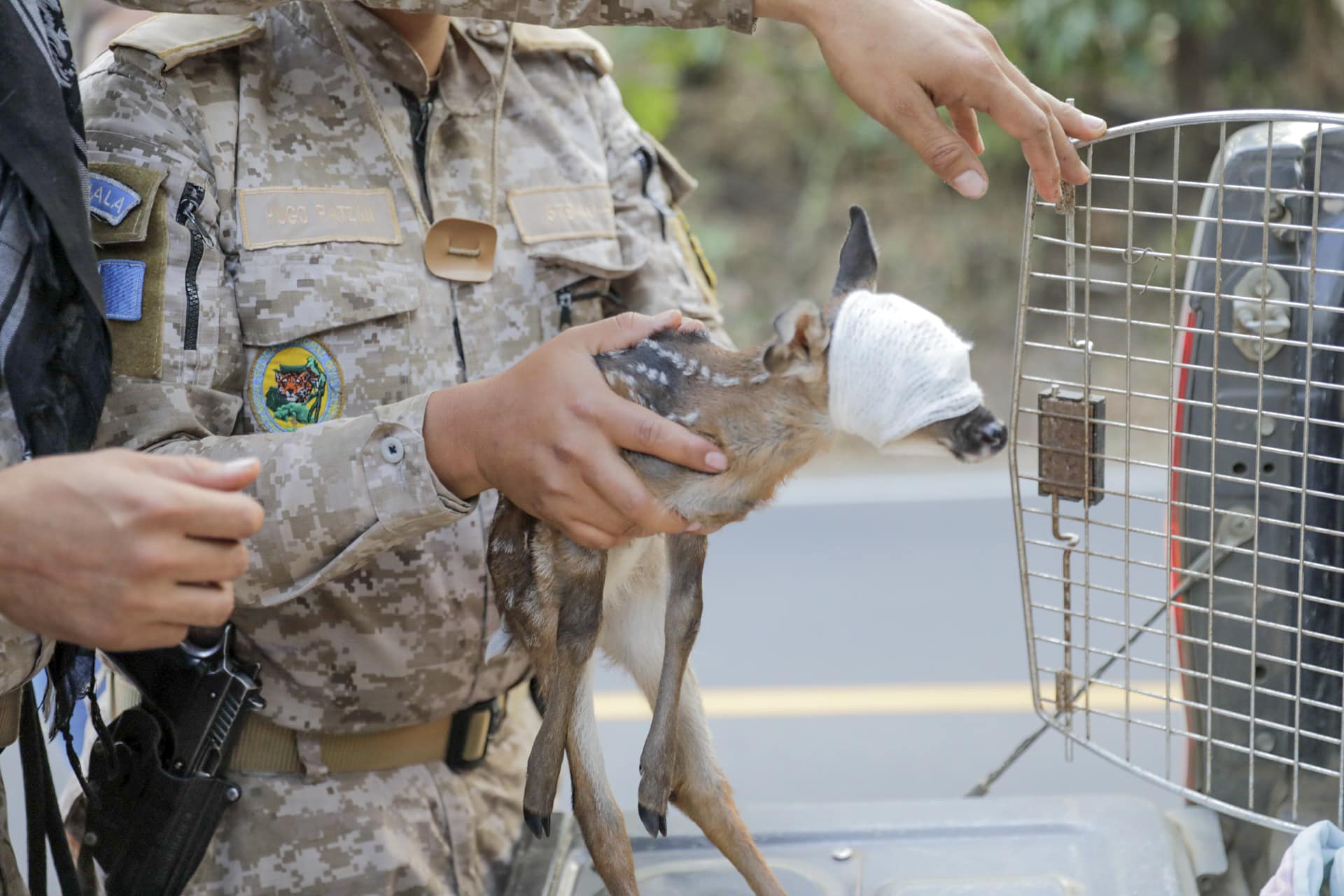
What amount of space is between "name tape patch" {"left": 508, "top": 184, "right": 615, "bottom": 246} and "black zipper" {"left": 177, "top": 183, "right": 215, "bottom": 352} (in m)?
0.48

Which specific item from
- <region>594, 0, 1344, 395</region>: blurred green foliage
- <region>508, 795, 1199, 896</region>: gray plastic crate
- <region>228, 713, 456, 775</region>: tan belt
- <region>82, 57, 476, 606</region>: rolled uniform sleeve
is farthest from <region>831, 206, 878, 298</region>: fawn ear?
<region>594, 0, 1344, 395</region>: blurred green foliage

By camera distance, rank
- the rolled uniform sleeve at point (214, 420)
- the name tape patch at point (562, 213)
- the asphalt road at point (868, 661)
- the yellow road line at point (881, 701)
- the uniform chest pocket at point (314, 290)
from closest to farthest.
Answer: the rolled uniform sleeve at point (214, 420) < the uniform chest pocket at point (314, 290) < the name tape patch at point (562, 213) < the asphalt road at point (868, 661) < the yellow road line at point (881, 701)

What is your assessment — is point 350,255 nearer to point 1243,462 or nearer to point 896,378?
point 896,378

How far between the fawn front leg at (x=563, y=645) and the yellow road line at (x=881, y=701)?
2678 millimetres

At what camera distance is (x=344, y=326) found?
1.81m

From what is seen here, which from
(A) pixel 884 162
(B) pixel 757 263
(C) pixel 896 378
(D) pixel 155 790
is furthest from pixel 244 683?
(A) pixel 884 162

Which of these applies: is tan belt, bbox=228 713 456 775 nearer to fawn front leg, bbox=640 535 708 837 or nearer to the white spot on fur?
the white spot on fur

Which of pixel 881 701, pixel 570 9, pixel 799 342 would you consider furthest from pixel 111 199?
pixel 881 701

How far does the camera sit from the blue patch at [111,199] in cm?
160

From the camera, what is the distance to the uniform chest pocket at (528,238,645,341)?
1.99m

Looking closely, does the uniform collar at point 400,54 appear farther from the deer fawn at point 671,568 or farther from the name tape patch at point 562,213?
the deer fawn at point 671,568

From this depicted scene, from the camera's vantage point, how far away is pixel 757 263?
7895 millimetres

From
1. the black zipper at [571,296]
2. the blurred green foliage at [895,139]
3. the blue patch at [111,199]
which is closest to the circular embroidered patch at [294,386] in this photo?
the blue patch at [111,199]

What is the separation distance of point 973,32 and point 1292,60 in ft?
22.1
